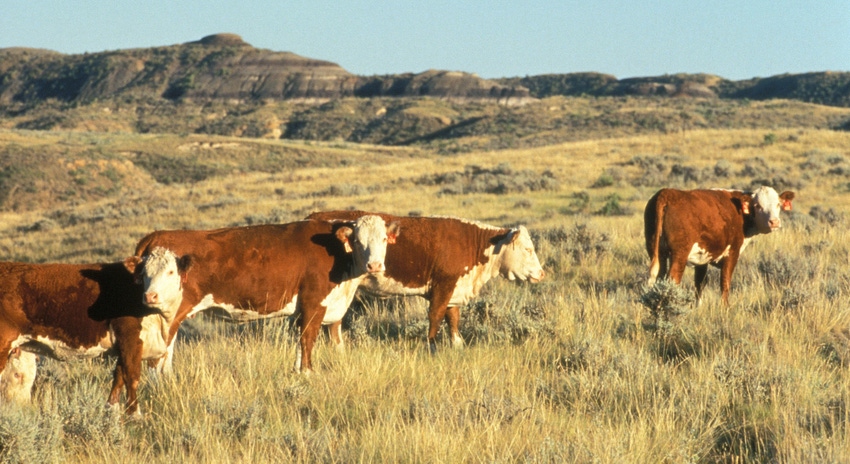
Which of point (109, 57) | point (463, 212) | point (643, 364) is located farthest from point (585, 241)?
point (109, 57)

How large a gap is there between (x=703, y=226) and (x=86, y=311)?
699cm

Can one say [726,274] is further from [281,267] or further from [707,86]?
[707,86]

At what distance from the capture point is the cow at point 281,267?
273 inches

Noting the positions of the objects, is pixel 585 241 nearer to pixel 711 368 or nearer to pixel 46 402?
pixel 711 368

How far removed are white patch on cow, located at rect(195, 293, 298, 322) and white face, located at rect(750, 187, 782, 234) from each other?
236 inches

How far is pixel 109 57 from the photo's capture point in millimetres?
144875

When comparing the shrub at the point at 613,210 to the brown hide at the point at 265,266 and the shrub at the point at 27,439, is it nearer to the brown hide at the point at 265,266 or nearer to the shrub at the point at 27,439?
the brown hide at the point at 265,266

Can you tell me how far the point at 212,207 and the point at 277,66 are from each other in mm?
127367

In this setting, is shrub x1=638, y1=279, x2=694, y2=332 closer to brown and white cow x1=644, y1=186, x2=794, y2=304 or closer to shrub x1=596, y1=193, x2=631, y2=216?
brown and white cow x1=644, y1=186, x2=794, y2=304

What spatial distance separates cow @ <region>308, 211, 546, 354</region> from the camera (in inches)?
337

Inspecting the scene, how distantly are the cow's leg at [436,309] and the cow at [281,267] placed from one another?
42.7 inches

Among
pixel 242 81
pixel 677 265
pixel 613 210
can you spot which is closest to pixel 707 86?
pixel 242 81

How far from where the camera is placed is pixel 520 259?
9398 mm

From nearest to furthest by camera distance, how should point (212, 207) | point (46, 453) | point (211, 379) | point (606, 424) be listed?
1. point (46, 453)
2. point (606, 424)
3. point (211, 379)
4. point (212, 207)
